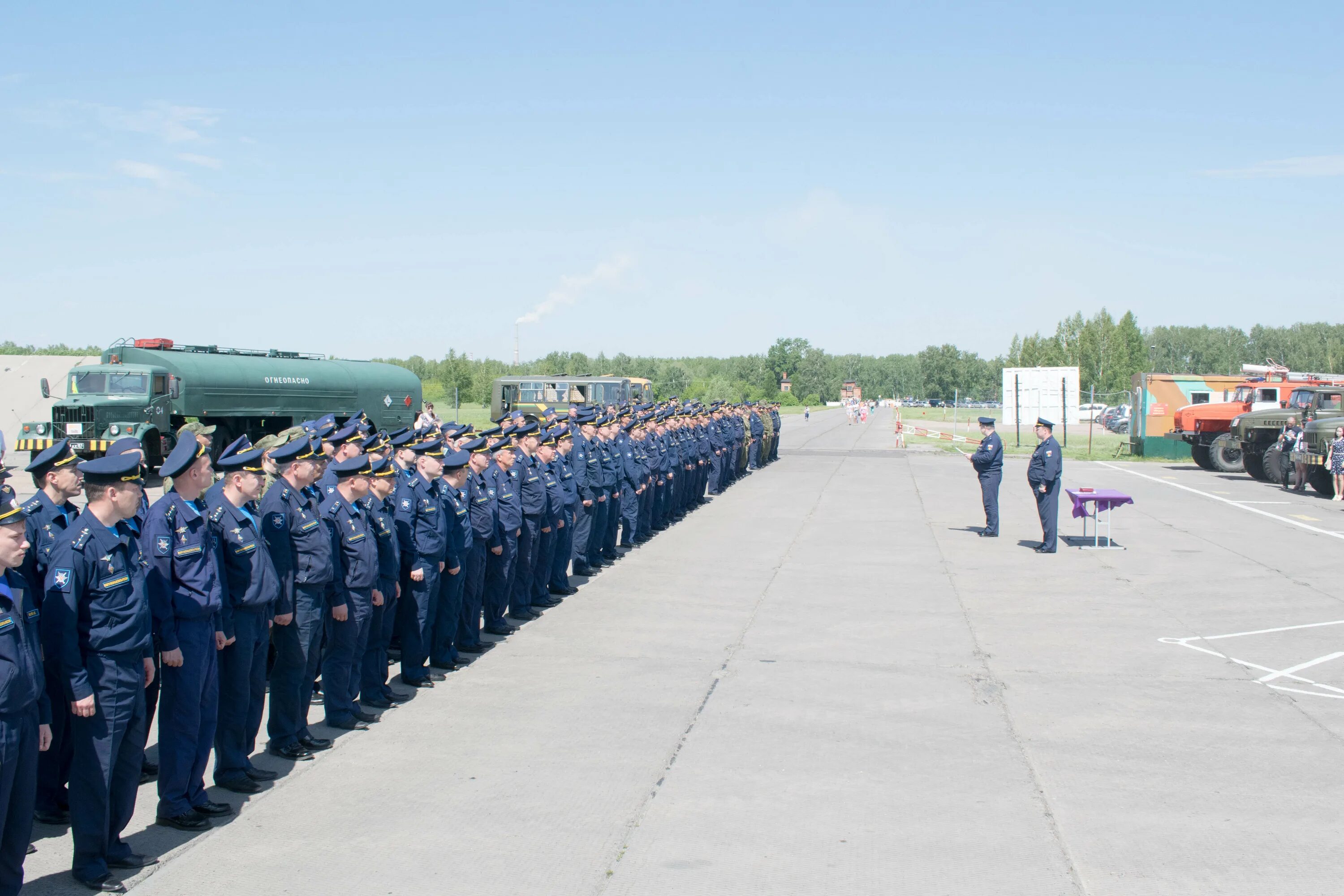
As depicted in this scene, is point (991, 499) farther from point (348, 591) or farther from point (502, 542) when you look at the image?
point (348, 591)

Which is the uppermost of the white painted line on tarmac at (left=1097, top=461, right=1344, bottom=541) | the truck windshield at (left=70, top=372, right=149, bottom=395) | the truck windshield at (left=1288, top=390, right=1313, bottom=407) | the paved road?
the truck windshield at (left=70, top=372, right=149, bottom=395)

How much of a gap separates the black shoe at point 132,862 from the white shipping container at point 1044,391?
3532 centimetres

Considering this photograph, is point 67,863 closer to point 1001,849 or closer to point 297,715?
point 297,715

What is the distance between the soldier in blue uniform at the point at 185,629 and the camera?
16.7 feet

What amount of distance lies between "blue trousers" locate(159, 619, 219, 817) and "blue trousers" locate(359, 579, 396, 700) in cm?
182

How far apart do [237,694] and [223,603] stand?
1.89ft

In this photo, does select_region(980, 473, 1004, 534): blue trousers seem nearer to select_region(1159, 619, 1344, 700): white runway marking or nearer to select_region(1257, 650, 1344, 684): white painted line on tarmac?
select_region(1159, 619, 1344, 700): white runway marking

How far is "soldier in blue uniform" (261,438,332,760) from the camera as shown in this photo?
610cm

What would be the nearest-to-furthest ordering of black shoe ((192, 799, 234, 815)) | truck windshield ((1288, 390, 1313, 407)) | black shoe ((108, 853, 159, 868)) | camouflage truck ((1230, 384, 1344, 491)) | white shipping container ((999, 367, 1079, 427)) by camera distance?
black shoe ((108, 853, 159, 868))
black shoe ((192, 799, 234, 815))
camouflage truck ((1230, 384, 1344, 491))
truck windshield ((1288, 390, 1313, 407))
white shipping container ((999, 367, 1079, 427))

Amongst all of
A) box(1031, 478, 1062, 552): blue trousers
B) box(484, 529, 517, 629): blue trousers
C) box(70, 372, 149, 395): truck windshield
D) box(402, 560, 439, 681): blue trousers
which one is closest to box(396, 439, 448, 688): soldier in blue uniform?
box(402, 560, 439, 681): blue trousers

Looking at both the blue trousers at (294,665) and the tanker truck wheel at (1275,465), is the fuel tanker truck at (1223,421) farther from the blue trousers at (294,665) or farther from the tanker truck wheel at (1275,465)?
the blue trousers at (294,665)

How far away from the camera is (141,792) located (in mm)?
5730

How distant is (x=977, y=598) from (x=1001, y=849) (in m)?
→ 6.57

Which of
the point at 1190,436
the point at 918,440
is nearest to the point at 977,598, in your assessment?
the point at 1190,436
